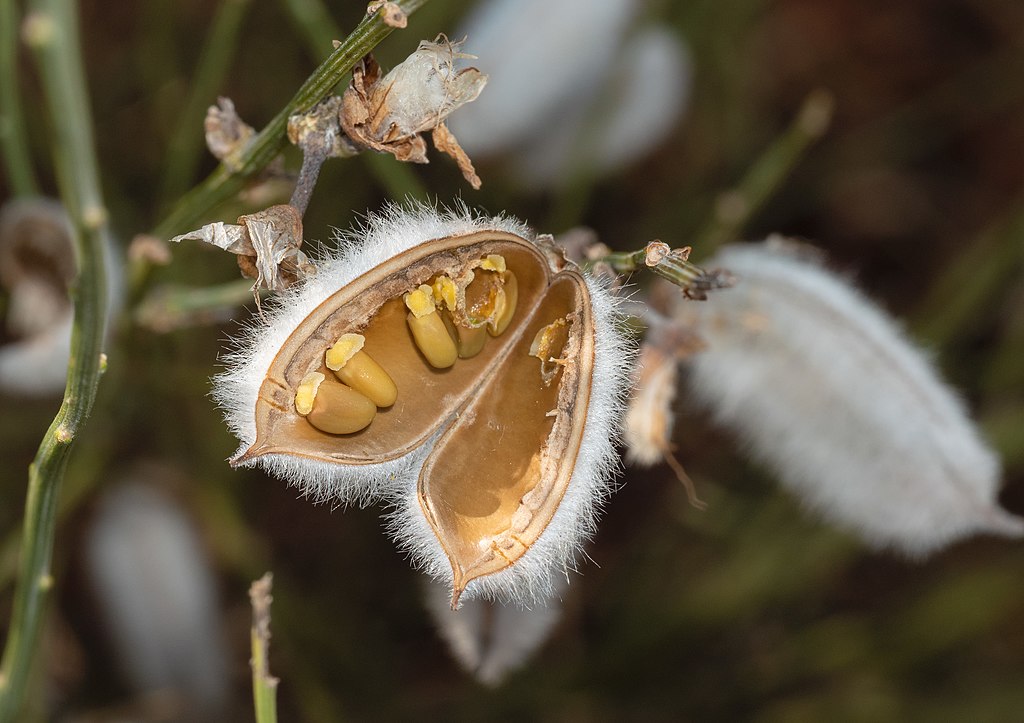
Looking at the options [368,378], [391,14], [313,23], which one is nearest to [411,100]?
[391,14]

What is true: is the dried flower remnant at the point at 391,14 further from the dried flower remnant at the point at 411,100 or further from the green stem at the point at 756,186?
the green stem at the point at 756,186

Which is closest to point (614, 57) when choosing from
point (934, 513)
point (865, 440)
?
point (865, 440)

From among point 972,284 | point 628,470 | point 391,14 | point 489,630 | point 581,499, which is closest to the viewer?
point 391,14

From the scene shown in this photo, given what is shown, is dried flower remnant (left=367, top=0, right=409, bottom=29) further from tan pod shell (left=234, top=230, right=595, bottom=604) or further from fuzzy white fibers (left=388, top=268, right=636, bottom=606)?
fuzzy white fibers (left=388, top=268, right=636, bottom=606)

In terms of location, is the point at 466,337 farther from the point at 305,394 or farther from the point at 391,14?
the point at 391,14

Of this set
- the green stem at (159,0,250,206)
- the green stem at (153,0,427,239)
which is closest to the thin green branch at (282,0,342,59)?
the green stem at (159,0,250,206)

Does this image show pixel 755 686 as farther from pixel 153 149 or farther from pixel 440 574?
pixel 153 149
